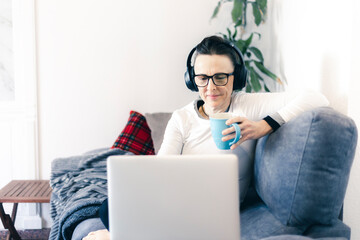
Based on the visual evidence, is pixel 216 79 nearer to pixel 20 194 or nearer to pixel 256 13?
pixel 256 13

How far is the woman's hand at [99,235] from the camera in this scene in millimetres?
1386

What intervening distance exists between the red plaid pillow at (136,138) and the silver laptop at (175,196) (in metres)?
1.56

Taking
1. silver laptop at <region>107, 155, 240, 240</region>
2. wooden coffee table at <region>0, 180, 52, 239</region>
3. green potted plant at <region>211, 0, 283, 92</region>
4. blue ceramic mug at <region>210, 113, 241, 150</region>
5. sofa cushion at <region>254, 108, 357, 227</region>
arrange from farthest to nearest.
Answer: green potted plant at <region>211, 0, 283, 92</region>, wooden coffee table at <region>0, 180, 52, 239</region>, blue ceramic mug at <region>210, 113, 241, 150</region>, sofa cushion at <region>254, 108, 357, 227</region>, silver laptop at <region>107, 155, 240, 240</region>

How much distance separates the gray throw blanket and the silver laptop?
0.82m

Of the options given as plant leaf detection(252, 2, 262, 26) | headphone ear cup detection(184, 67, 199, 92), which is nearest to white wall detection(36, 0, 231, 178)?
plant leaf detection(252, 2, 262, 26)

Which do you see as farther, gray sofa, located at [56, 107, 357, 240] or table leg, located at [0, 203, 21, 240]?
table leg, located at [0, 203, 21, 240]

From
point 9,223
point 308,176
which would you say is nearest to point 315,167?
point 308,176

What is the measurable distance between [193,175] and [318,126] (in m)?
0.45

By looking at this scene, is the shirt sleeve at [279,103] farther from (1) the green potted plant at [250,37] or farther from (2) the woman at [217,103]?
(1) the green potted plant at [250,37]

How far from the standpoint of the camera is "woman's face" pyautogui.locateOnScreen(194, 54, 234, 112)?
61.4 inches

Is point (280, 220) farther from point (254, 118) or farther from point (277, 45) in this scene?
point (277, 45)

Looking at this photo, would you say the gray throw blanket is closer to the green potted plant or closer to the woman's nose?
the woman's nose

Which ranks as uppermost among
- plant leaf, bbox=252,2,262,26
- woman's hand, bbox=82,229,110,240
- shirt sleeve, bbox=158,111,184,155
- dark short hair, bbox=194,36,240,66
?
plant leaf, bbox=252,2,262,26

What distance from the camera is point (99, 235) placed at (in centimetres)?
140
